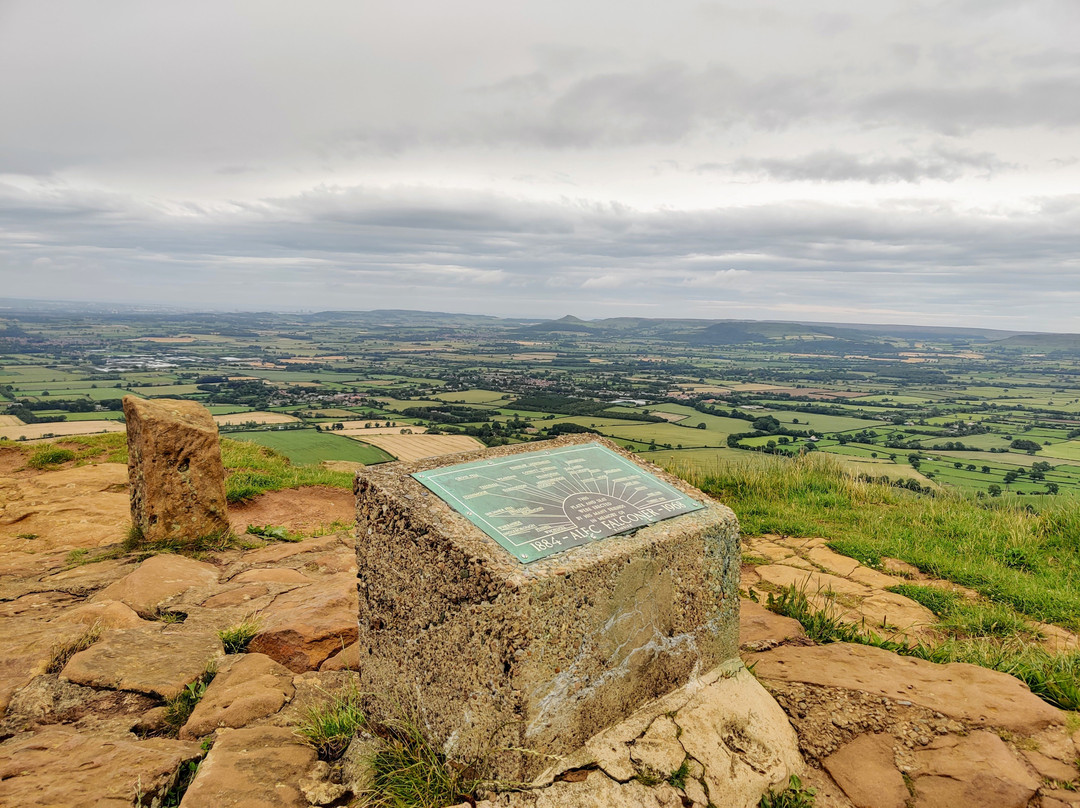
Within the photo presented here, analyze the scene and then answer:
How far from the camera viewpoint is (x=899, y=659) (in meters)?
3.71

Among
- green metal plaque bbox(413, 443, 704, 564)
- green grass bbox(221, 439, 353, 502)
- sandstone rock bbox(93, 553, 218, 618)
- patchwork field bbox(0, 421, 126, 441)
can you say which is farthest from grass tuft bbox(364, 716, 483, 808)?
patchwork field bbox(0, 421, 126, 441)

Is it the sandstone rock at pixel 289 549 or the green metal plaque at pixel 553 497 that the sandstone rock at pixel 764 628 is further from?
the sandstone rock at pixel 289 549

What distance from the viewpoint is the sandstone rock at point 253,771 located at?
8.07ft

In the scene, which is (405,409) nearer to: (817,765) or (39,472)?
(39,472)

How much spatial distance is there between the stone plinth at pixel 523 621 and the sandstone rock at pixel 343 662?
1.93 ft

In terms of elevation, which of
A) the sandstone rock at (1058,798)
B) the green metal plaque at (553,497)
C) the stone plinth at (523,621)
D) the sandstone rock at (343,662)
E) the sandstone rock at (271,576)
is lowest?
the sandstone rock at (271,576)

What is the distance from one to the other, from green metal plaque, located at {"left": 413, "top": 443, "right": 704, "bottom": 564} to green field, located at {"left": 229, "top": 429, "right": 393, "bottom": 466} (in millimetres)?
16268

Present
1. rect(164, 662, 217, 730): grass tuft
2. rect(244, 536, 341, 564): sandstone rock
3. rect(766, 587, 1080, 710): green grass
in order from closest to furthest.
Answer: rect(164, 662, 217, 730): grass tuft
rect(766, 587, 1080, 710): green grass
rect(244, 536, 341, 564): sandstone rock

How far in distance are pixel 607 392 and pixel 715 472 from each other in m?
46.1

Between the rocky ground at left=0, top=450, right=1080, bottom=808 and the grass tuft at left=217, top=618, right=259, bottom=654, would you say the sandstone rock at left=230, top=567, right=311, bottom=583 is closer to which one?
the rocky ground at left=0, top=450, right=1080, bottom=808

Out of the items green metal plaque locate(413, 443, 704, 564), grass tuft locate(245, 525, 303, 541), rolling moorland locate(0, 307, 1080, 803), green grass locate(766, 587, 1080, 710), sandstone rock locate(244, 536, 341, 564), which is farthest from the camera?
grass tuft locate(245, 525, 303, 541)

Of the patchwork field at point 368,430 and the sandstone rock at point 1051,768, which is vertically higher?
the sandstone rock at point 1051,768

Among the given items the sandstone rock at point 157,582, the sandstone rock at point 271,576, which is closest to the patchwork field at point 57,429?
the sandstone rock at point 157,582

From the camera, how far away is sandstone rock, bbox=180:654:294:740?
311 centimetres
